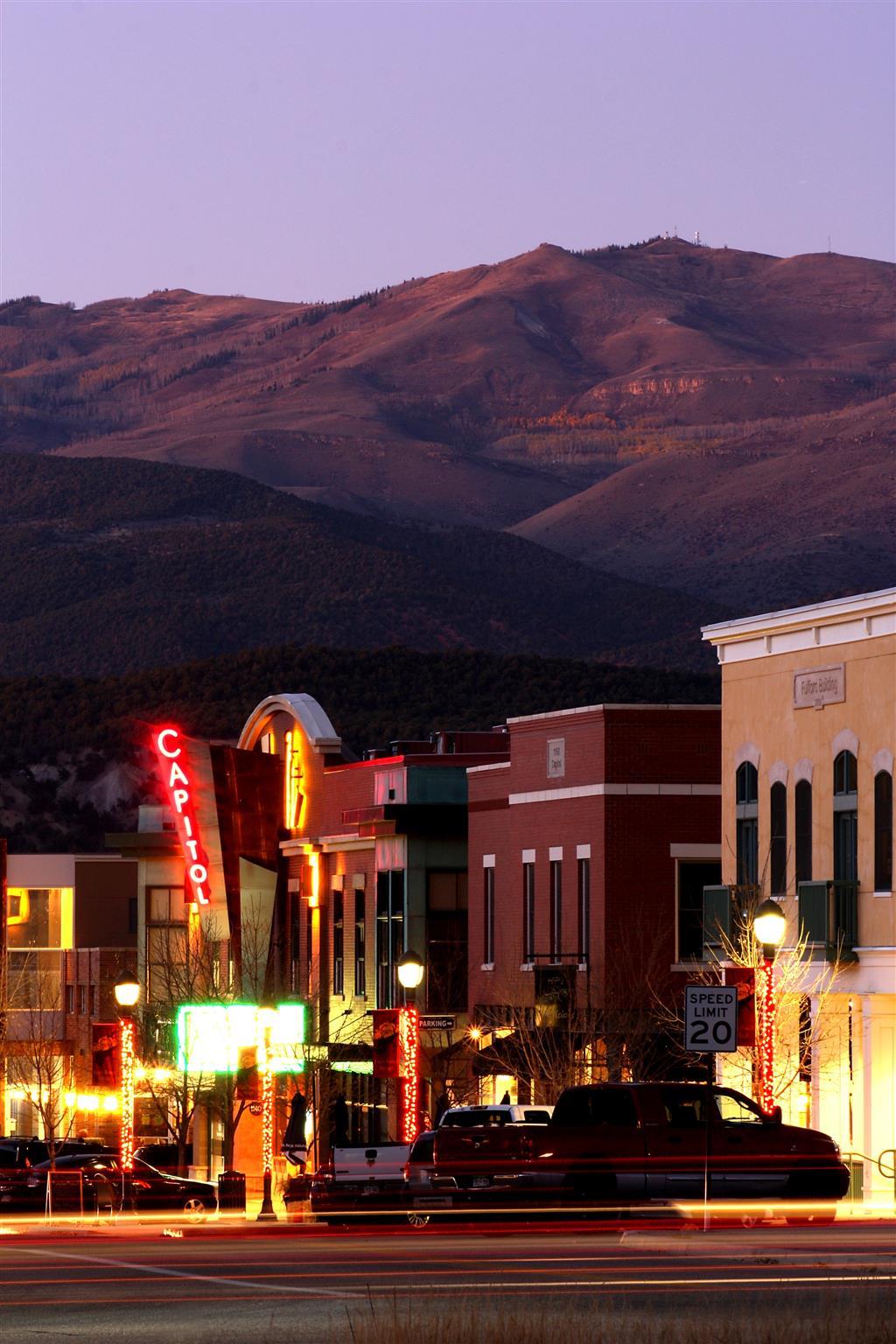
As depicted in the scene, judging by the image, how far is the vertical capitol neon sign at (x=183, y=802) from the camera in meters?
67.8

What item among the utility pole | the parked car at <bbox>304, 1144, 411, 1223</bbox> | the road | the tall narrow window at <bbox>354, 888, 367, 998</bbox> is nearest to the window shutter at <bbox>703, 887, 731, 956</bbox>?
the parked car at <bbox>304, 1144, 411, 1223</bbox>

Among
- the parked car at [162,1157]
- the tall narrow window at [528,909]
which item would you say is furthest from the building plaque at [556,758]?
the parked car at [162,1157]

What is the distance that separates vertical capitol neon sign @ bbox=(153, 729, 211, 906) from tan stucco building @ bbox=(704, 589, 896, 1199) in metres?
23.8

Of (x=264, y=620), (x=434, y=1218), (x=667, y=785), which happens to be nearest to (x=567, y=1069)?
(x=667, y=785)

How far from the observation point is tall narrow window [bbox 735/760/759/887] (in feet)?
152

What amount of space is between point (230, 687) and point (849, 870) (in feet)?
306

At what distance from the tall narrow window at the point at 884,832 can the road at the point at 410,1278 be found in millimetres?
10766

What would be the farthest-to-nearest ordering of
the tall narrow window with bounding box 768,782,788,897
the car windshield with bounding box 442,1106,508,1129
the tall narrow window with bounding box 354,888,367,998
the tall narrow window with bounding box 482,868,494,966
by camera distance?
the tall narrow window with bounding box 354,888,367,998 < the tall narrow window with bounding box 482,868,494,966 < the tall narrow window with bounding box 768,782,788,897 < the car windshield with bounding box 442,1106,508,1129

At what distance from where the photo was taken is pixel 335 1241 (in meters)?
30.6

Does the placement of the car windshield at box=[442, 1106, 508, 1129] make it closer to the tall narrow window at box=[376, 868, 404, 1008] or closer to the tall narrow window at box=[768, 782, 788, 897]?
the tall narrow window at box=[768, 782, 788, 897]

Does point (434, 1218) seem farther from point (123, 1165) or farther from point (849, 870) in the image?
point (123, 1165)

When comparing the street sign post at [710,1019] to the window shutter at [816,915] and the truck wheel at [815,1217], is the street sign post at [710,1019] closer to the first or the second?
the truck wheel at [815,1217]

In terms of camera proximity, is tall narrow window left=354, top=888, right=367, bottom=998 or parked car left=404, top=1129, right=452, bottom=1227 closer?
parked car left=404, top=1129, right=452, bottom=1227

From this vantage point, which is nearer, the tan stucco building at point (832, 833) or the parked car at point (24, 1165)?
the tan stucco building at point (832, 833)
